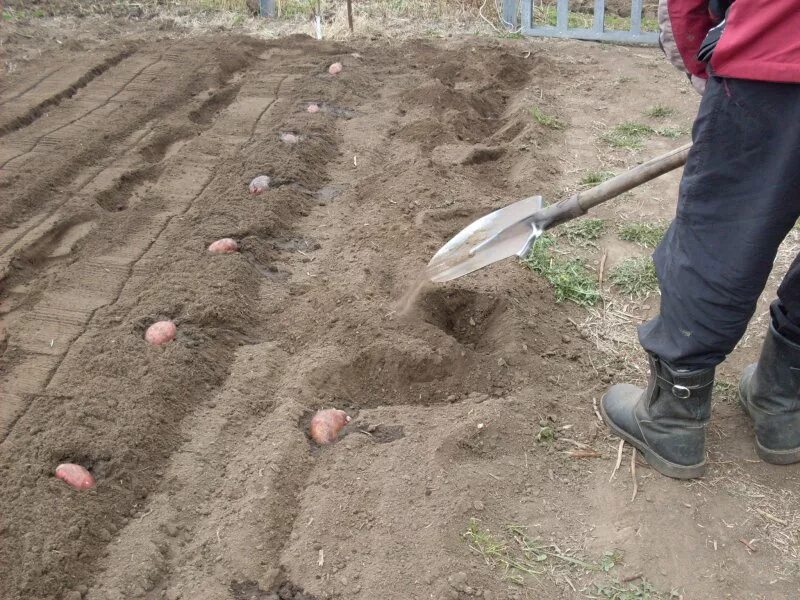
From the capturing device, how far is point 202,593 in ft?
7.63

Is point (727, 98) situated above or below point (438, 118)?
above

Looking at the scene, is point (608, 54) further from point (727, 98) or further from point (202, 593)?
point (202, 593)

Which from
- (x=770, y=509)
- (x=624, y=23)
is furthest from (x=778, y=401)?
(x=624, y=23)

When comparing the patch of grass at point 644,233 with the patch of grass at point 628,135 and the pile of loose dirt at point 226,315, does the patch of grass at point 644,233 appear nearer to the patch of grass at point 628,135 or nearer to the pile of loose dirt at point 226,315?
the pile of loose dirt at point 226,315

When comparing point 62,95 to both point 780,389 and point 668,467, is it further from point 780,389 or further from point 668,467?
point 780,389

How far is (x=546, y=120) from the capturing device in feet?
17.5

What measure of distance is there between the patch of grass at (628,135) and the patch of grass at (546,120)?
0.33 metres

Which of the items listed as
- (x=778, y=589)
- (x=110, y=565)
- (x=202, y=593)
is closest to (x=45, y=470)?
(x=110, y=565)

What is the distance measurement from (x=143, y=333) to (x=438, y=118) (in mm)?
2976

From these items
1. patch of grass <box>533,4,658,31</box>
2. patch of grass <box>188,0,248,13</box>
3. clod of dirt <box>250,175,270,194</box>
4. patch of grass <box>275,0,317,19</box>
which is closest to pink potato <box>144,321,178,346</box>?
clod of dirt <box>250,175,270,194</box>

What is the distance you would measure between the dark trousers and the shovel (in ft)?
0.80

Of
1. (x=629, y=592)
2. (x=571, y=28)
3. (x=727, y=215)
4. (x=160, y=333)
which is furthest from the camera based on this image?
(x=571, y=28)

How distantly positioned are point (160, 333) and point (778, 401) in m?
2.50

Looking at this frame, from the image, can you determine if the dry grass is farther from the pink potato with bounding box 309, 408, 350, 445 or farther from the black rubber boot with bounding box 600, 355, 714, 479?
the pink potato with bounding box 309, 408, 350, 445
